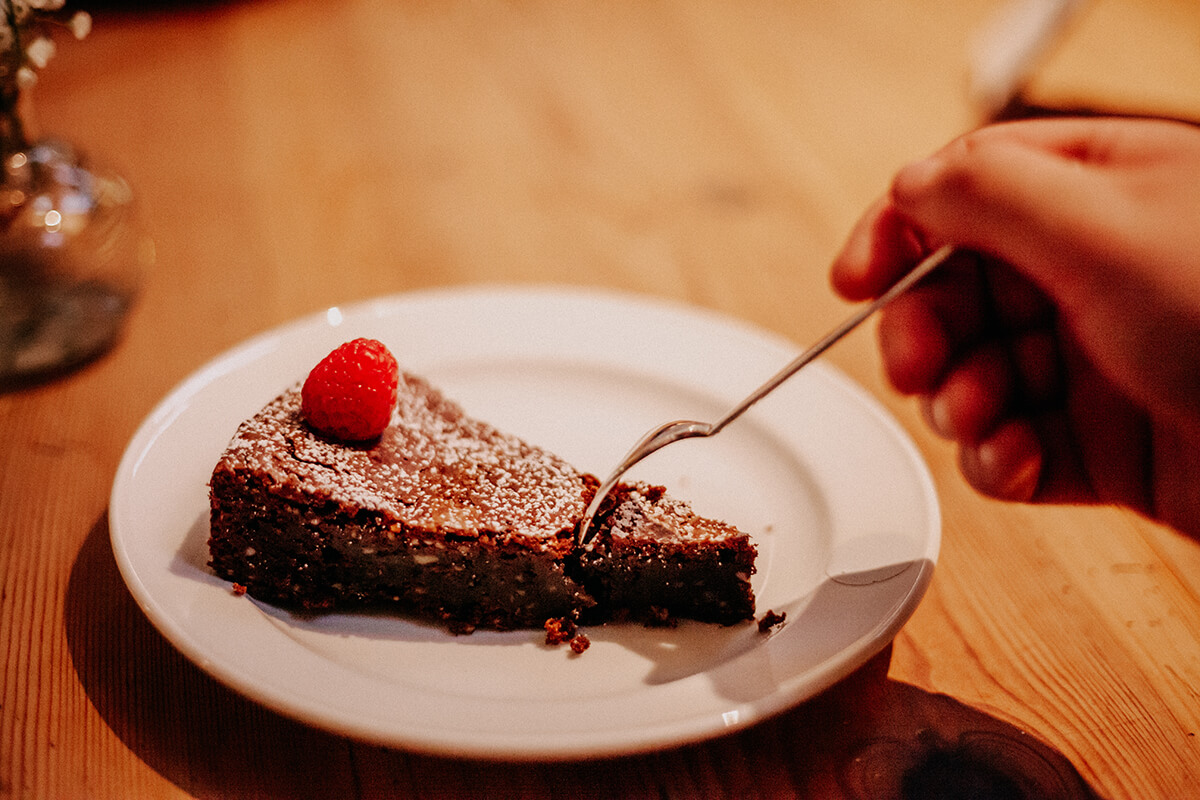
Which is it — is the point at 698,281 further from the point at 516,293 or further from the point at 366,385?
the point at 366,385

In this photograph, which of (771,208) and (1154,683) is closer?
(1154,683)

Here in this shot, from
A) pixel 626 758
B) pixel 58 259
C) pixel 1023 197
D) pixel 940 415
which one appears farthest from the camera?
pixel 58 259

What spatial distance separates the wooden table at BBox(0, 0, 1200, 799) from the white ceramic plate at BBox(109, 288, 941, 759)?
0.13 meters

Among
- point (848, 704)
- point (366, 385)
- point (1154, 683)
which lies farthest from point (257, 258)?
point (1154, 683)

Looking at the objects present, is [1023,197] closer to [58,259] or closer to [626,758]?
[626,758]

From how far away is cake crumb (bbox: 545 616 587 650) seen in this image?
155cm

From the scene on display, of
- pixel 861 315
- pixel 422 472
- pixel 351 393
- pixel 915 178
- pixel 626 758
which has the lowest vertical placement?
pixel 626 758

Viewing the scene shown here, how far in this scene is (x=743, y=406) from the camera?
164 centimetres

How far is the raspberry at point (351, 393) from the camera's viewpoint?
163cm

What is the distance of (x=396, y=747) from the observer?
1.20 m

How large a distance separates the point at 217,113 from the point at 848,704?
312 cm

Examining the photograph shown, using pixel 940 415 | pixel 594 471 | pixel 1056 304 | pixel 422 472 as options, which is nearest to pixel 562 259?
pixel 594 471

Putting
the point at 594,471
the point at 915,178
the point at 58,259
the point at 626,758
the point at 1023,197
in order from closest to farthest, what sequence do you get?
1. the point at 1023,197
2. the point at 626,758
3. the point at 915,178
4. the point at 594,471
5. the point at 58,259

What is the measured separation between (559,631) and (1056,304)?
1099mm
